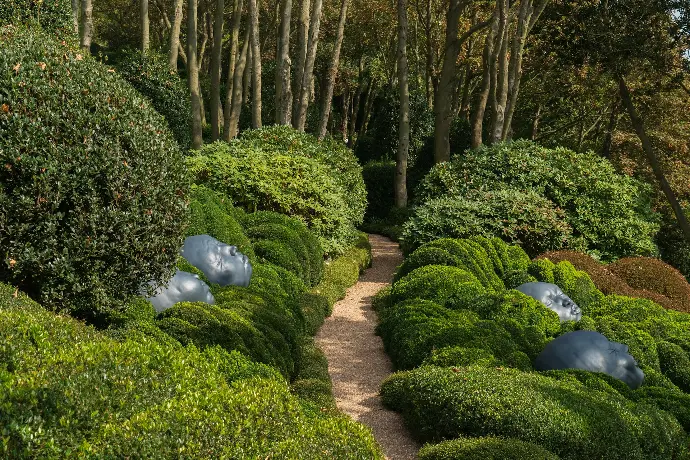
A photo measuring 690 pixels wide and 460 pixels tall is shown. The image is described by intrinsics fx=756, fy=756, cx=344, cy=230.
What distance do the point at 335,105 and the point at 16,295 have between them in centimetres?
3350

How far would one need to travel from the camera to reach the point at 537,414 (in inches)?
241

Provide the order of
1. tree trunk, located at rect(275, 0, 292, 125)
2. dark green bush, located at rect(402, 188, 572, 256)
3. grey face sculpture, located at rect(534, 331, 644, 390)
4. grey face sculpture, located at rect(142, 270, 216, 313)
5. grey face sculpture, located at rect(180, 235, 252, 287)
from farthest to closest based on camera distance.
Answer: tree trunk, located at rect(275, 0, 292, 125), dark green bush, located at rect(402, 188, 572, 256), grey face sculpture, located at rect(180, 235, 252, 287), grey face sculpture, located at rect(534, 331, 644, 390), grey face sculpture, located at rect(142, 270, 216, 313)

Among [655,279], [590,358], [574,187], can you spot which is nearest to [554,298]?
[590,358]

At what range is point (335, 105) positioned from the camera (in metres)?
38.1

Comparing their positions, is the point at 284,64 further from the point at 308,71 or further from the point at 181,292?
the point at 181,292

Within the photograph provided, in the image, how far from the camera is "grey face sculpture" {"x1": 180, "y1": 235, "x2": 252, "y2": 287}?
852 cm

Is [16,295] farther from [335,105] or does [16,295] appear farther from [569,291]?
[335,105]

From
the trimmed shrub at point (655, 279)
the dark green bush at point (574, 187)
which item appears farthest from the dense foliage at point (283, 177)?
the trimmed shrub at point (655, 279)

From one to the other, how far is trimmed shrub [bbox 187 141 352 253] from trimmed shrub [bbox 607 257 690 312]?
472 centimetres

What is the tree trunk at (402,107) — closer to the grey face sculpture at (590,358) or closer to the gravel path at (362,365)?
the gravel path at (362,365)

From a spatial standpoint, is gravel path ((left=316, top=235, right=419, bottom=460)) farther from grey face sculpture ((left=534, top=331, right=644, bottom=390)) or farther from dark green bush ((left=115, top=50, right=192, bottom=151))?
dark green bush ((left=115, top=50, right=192, bottom=151))

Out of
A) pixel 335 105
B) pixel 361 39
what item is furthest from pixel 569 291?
pixel 335 105

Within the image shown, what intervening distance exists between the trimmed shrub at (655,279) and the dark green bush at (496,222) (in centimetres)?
123

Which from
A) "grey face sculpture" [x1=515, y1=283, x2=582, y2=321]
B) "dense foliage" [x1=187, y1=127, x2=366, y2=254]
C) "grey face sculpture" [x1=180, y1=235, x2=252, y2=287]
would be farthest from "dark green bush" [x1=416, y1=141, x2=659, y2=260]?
"grey face sculpture" [x1=180, y1=235, x2=252, y2=287]
